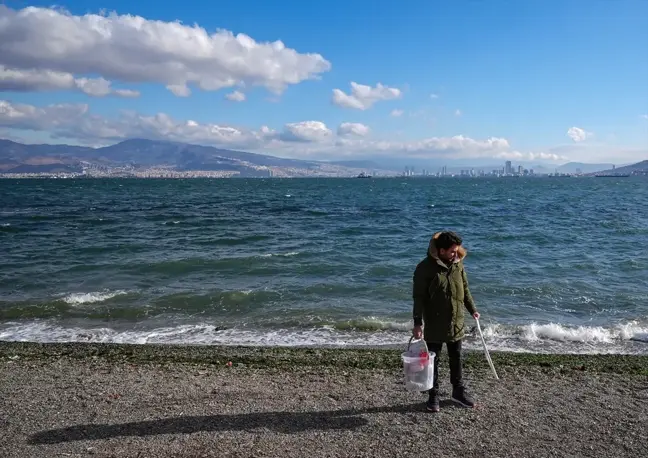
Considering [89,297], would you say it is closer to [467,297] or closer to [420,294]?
[420,294]

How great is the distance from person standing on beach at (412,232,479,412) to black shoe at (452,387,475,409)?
0.39m

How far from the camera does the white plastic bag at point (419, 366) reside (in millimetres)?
6344

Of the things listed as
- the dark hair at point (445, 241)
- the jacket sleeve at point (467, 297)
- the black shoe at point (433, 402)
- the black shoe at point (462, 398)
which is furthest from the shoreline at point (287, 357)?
the dark hair at point (445, 241)

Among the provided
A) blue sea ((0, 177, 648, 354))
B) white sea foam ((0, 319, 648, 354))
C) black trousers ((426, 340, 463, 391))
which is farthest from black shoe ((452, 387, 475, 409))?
→ blue sea ((0, 177, 648, 354))

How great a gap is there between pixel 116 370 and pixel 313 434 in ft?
13.8

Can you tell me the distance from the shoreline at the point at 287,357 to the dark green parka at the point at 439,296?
2642 millimetres

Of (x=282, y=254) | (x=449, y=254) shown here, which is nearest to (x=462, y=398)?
(x=449, y=254)

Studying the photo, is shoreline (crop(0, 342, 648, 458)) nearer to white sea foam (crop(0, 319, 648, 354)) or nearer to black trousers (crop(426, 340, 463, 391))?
black trousers (crop(426, 340, 463, 391))

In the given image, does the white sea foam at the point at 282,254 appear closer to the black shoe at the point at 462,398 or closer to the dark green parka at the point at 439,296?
the black shoe at the point at 462,398

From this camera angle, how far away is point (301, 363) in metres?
9.27

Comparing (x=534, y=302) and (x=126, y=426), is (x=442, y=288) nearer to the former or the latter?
(x=126, y=426)


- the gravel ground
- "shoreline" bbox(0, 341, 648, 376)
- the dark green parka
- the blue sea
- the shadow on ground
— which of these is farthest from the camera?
the blue sea

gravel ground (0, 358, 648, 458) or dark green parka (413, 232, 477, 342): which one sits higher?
dark green parka (413, 232, 477, 342)

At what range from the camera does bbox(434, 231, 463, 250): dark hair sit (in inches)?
241
